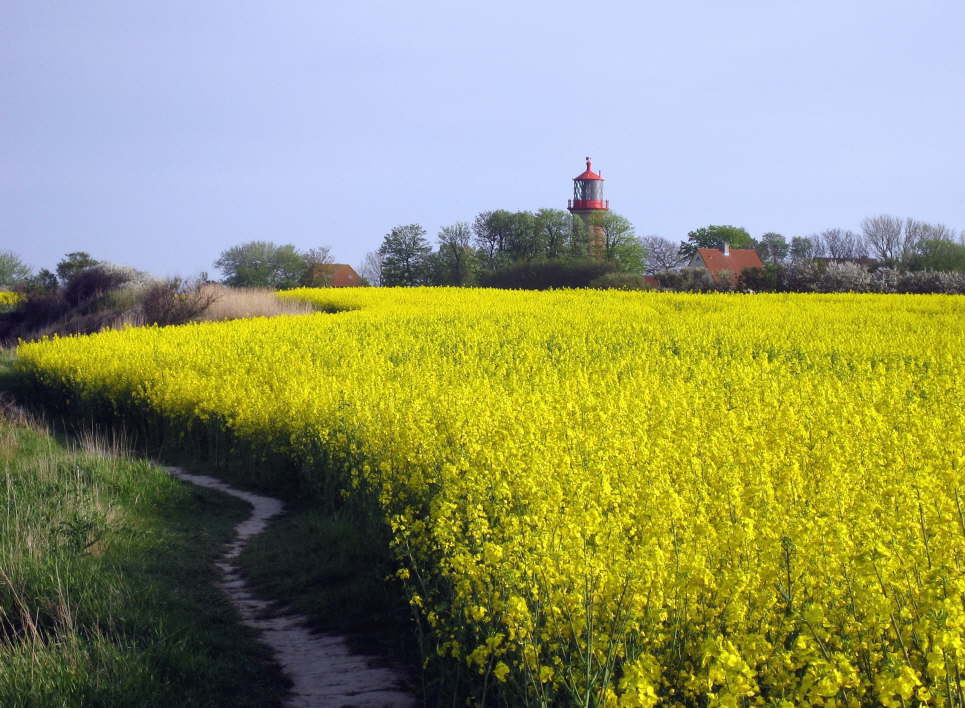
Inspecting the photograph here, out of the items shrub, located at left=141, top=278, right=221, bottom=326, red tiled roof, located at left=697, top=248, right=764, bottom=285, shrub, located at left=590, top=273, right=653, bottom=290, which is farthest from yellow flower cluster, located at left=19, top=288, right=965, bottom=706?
red tiled roof, located at left=697, top=248, right=764, bottom=285

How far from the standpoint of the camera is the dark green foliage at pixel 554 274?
5616 centimetres

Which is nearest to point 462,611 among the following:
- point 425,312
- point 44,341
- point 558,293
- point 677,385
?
point 677,385

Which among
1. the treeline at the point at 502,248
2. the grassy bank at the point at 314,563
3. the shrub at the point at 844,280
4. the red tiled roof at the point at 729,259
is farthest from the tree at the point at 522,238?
the grassy bank at the point at 314,563

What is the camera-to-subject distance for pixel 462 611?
611cm

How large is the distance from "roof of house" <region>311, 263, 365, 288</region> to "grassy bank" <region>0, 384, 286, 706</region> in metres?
57.5

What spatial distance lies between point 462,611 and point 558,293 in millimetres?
32478

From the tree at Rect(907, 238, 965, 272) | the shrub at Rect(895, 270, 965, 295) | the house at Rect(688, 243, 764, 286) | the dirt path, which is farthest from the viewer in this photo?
the house at Rect(688, 243, 764, 286)

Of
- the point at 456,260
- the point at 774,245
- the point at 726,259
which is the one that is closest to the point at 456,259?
the point at 456,260

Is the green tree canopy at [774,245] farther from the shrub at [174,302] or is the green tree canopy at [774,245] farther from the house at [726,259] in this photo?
the shrub at [174,302]

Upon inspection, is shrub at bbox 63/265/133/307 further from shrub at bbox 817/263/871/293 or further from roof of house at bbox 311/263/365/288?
roof of house at bbox 311/263/365/288

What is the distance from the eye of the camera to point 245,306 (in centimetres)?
3466

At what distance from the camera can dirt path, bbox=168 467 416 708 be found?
654cm

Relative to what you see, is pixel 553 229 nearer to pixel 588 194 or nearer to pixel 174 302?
pixel 588 194

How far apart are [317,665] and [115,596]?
1.77 m
